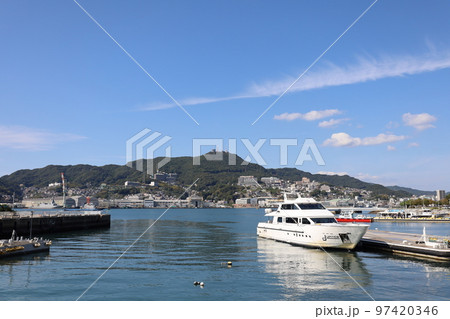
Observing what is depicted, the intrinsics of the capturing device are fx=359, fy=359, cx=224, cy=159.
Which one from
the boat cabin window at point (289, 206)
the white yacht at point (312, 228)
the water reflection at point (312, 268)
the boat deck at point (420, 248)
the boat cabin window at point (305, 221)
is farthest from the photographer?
the boat cabin window at point (289, 206)

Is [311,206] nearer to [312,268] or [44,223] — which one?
[312,268]

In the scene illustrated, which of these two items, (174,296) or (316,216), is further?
(316,216)

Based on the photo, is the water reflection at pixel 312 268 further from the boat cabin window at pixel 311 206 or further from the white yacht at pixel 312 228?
the boat cabin window at pixel 311 206

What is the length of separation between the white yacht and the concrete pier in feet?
97.2

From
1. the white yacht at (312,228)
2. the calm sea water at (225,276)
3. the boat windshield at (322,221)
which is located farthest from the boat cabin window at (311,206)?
the calm sea water at (225,276)

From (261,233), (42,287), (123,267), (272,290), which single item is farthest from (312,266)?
(261,233)

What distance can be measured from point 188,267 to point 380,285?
14015 millimetres

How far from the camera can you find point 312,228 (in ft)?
125

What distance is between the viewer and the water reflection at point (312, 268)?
2194cm

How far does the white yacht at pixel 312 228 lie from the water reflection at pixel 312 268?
3.41 feet

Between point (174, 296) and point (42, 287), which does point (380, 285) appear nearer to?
point (174, 296)

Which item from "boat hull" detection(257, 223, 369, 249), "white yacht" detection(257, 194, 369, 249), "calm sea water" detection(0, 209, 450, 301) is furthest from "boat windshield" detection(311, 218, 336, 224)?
"calm sea water" detection(0, 209, 450, 301)

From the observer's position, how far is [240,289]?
68.6 ft

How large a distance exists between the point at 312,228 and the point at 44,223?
4756cm
